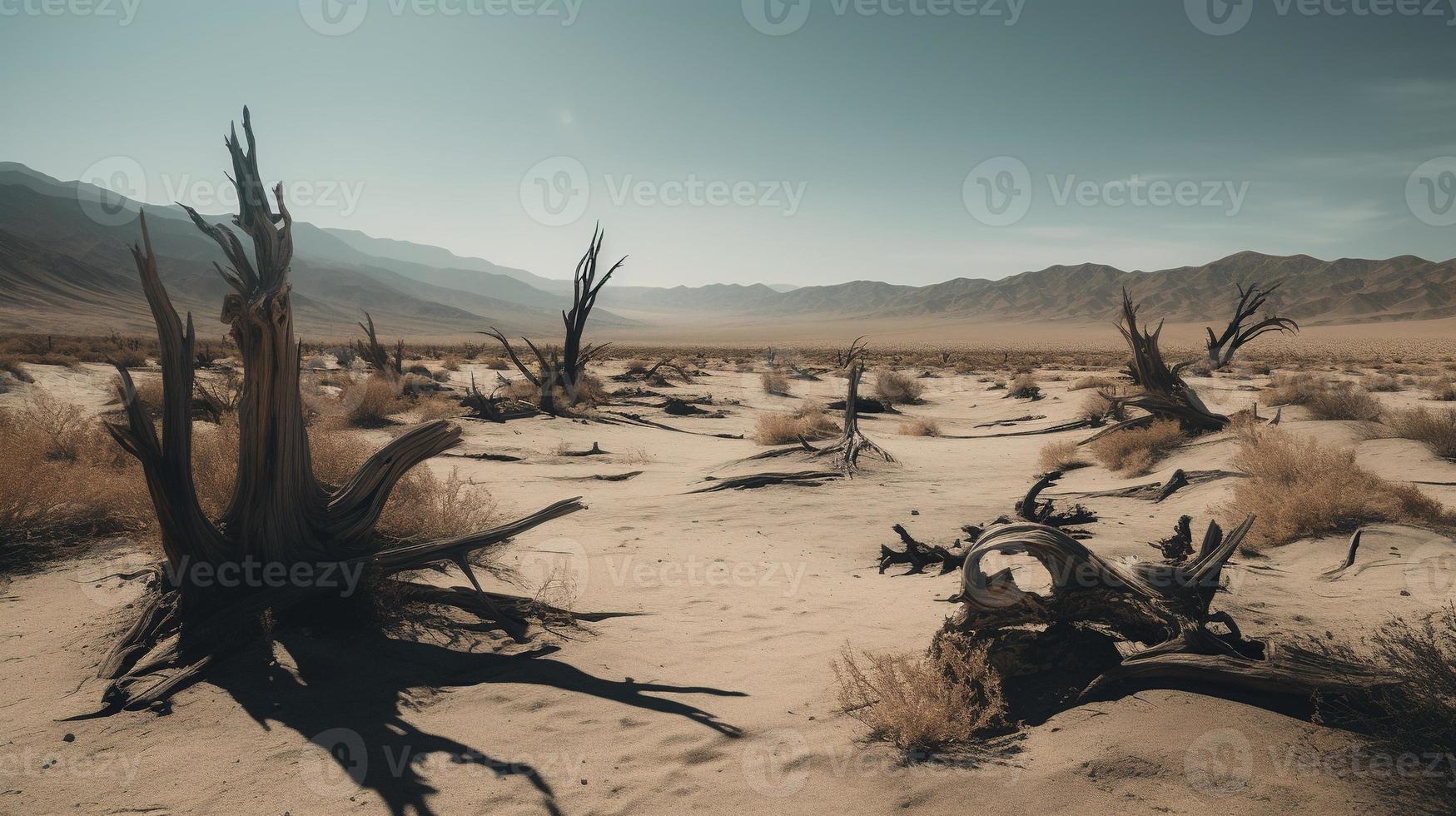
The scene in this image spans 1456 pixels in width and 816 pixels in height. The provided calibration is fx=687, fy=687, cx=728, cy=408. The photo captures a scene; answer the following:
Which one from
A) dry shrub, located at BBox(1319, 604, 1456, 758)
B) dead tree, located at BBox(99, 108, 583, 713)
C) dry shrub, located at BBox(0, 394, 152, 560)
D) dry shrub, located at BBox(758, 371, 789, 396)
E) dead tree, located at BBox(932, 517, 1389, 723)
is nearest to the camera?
dry shrub, located at BBox(1319, 604, 1456, 758)

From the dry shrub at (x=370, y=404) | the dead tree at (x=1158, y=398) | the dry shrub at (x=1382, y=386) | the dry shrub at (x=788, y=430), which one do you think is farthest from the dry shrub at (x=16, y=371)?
the dry shrub at (x=1382, y=386)

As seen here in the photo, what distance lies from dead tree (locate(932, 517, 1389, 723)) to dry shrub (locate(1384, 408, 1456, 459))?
687 cm

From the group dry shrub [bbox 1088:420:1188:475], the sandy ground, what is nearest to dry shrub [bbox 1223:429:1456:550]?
the sandy ground

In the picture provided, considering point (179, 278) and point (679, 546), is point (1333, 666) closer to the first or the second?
point (679, 546)

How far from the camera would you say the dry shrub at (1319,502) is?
5.77 m

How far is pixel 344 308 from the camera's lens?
128750mm

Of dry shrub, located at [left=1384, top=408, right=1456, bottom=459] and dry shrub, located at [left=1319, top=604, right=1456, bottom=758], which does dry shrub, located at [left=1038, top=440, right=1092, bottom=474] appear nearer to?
dry shrub, located at [left=1384, top=408, right=1456, bottom=459]

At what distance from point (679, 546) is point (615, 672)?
9.50 ft

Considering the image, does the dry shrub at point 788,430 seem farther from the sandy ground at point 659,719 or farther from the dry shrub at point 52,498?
the dry shrub at point 52,498

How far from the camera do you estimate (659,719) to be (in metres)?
3.58

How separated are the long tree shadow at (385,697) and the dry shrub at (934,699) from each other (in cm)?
69

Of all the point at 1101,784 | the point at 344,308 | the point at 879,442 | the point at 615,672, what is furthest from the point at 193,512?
the point at 344,308

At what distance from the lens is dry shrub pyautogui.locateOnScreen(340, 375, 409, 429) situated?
1335cm

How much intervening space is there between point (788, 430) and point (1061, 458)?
4491 millimetres
